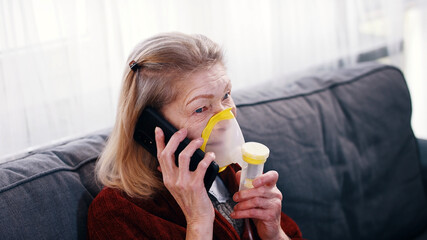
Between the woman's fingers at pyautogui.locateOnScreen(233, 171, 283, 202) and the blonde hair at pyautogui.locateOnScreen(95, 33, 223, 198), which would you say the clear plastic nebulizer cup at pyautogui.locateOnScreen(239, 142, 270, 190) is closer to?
the woman's fingers at pyautogui.locateOnScreen(233, 171, 283, 202)

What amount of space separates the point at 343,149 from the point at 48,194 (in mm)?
1067

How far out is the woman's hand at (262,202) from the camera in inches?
40.3

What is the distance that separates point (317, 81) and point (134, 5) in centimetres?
79

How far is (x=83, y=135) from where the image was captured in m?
1.44

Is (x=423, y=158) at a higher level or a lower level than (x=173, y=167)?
lower

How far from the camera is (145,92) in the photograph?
107 cm

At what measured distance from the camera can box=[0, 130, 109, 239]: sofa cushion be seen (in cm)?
100

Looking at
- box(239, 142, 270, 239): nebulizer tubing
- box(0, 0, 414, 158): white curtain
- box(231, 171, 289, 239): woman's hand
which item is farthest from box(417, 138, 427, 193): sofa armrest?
box(239, 142, 270, 239): nebulizer tubing

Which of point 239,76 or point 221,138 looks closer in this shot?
point 221,138

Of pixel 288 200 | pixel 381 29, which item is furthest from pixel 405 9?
pixel 288 200

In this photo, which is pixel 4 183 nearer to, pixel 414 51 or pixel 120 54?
pixel 120 54

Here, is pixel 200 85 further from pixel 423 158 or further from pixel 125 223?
pixel 423 158

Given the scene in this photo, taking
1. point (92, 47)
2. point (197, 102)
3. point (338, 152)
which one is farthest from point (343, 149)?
point (92, 47)

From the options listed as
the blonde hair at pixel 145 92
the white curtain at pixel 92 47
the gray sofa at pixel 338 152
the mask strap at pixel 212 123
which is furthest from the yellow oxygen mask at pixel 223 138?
the white curtain at pixel 92 47
